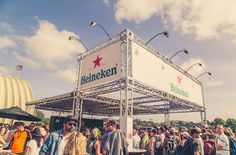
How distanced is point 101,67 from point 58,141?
31.0ft

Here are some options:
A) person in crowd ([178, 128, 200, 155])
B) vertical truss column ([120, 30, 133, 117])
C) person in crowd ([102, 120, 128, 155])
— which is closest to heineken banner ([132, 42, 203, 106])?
vertical truss column ([120, 30, 133, 117])

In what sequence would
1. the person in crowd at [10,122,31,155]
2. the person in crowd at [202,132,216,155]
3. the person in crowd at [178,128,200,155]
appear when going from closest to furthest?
the person in crowd at [178,128,200,155] → the person in crowd at [202,132,216,155] → the person in crowd at [10,122,31,155]

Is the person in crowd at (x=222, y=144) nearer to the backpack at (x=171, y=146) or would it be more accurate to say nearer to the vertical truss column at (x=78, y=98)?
the backpack at (x=171, y=146)

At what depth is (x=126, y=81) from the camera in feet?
34.6

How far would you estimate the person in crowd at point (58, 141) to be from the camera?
3.35 metres

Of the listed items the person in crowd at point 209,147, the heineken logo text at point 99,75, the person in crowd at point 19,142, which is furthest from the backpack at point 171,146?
the heineken logo text at point 99,75

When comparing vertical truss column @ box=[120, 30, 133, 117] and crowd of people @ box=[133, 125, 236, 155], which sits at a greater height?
vertical truss column @ box=[120, 30, 133, 117]

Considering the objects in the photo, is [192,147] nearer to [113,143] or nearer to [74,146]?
[113,143]

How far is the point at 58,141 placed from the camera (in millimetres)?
3430

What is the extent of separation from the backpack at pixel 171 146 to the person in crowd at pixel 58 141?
5.05 metres

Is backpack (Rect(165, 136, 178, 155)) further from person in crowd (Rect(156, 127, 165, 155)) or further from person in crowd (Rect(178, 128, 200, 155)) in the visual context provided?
person in crowd (Rect(178, 128, 200, 155))

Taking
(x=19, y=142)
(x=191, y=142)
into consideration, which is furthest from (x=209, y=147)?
(x=19, y=142)

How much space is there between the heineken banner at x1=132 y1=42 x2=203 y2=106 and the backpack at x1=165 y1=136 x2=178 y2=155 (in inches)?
173

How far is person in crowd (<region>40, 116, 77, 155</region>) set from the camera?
3.35 meters
